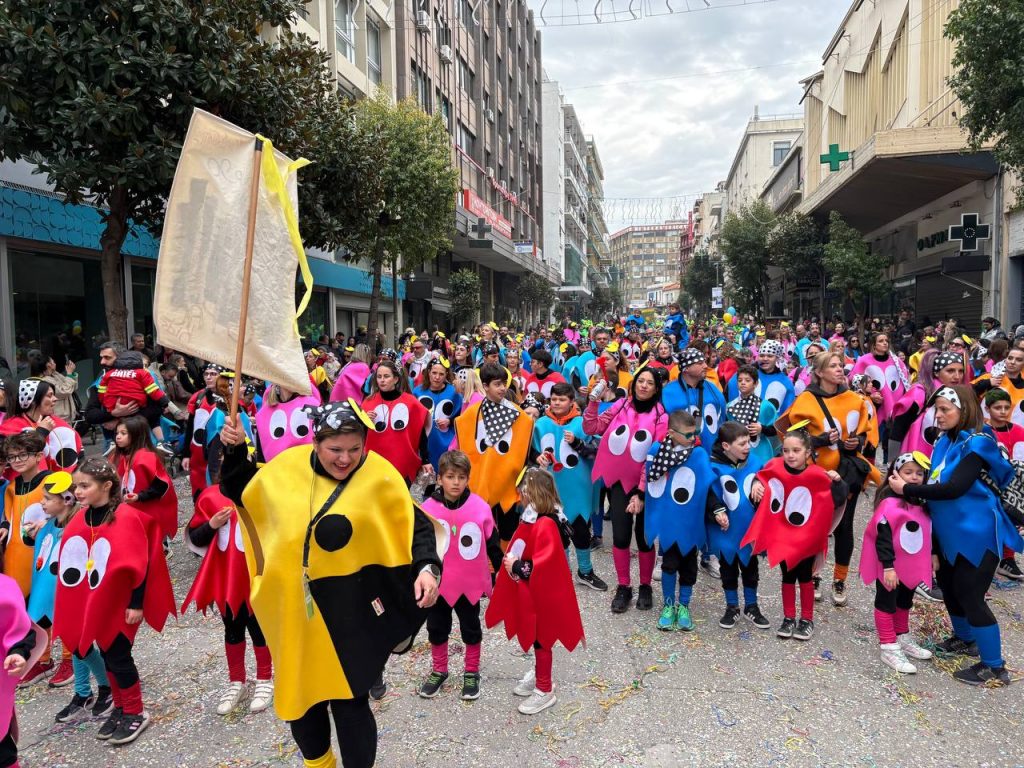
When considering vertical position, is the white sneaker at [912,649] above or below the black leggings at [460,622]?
below

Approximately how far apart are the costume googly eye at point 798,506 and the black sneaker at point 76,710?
4399 mm

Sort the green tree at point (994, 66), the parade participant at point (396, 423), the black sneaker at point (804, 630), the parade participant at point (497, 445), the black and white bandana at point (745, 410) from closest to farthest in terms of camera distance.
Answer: the black sneaker at point (804, 630) → the parade participant at point (497, 445) → the parade participant at point (396, 423) → the black and white bandana at point (745, 410) → the green tree at point (994, 66)

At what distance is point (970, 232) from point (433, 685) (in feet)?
67.5

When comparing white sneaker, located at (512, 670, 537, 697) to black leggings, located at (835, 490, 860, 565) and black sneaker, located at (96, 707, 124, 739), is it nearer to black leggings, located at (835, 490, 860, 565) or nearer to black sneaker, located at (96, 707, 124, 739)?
black sneaker, located at (96, 707, 124, 739)

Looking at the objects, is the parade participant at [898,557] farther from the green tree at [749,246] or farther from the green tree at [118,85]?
the green tree at [749,246]

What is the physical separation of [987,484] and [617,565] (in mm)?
2479

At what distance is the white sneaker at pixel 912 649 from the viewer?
4527 mm

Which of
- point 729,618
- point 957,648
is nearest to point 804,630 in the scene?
point 729,618

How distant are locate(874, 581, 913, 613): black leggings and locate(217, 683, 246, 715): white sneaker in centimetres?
389

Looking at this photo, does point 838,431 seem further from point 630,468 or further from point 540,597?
point 540,597

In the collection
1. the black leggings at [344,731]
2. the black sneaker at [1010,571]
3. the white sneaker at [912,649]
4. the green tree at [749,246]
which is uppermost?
the green tree at [749,246]

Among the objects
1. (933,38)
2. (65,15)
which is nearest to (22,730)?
(65,15)

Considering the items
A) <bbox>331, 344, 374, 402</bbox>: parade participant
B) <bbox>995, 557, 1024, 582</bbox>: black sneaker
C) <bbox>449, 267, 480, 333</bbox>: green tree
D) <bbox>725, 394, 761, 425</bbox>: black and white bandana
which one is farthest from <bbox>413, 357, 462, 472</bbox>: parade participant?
<bbox>449, 267, 480, 333</bbox>: green tree

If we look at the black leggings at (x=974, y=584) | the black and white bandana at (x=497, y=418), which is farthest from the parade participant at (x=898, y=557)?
the black and white bandana at (x=497, y=418)
